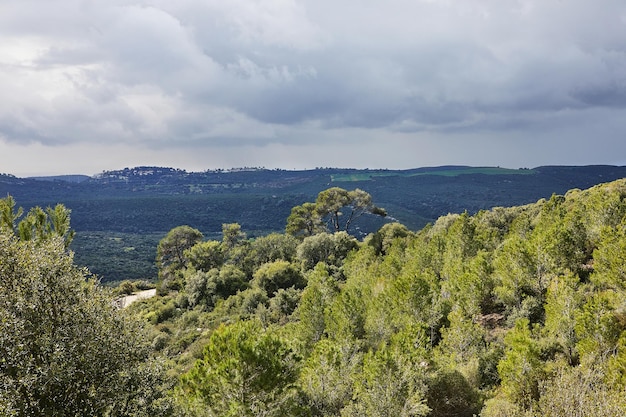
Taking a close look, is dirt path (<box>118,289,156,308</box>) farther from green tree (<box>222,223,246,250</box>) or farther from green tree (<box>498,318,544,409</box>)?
green tree (<box>498,318,544,409</box>)

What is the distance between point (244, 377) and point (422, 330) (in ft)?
37.3

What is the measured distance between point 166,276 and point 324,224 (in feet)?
99.3

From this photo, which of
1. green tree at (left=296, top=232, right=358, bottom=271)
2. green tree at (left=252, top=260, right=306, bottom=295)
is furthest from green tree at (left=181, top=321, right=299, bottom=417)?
green tree at (left=296, top=232, right=358, bottom=271)

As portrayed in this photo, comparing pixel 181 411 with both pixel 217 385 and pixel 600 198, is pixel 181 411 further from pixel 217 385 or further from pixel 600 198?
pixel 600 198

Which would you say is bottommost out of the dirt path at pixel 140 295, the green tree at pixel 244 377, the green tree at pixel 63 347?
the dirt path at pixel 140 295

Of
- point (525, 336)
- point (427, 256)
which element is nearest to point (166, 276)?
point (427, 256)

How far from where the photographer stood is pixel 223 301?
50969 mm

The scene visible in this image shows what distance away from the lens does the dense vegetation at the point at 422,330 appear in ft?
50.6

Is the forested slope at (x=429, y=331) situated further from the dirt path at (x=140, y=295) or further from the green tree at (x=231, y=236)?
the green tree at (x=231, y=236)

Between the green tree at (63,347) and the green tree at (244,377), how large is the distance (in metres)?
2.01

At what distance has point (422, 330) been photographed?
22.2 m

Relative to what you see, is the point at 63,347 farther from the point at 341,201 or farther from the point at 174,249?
the point at 174,249

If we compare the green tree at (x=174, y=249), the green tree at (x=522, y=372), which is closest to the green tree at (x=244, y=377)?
the green tree at (x=522, y=372)

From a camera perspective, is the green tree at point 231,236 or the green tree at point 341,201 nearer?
the green tree at point 341,201
